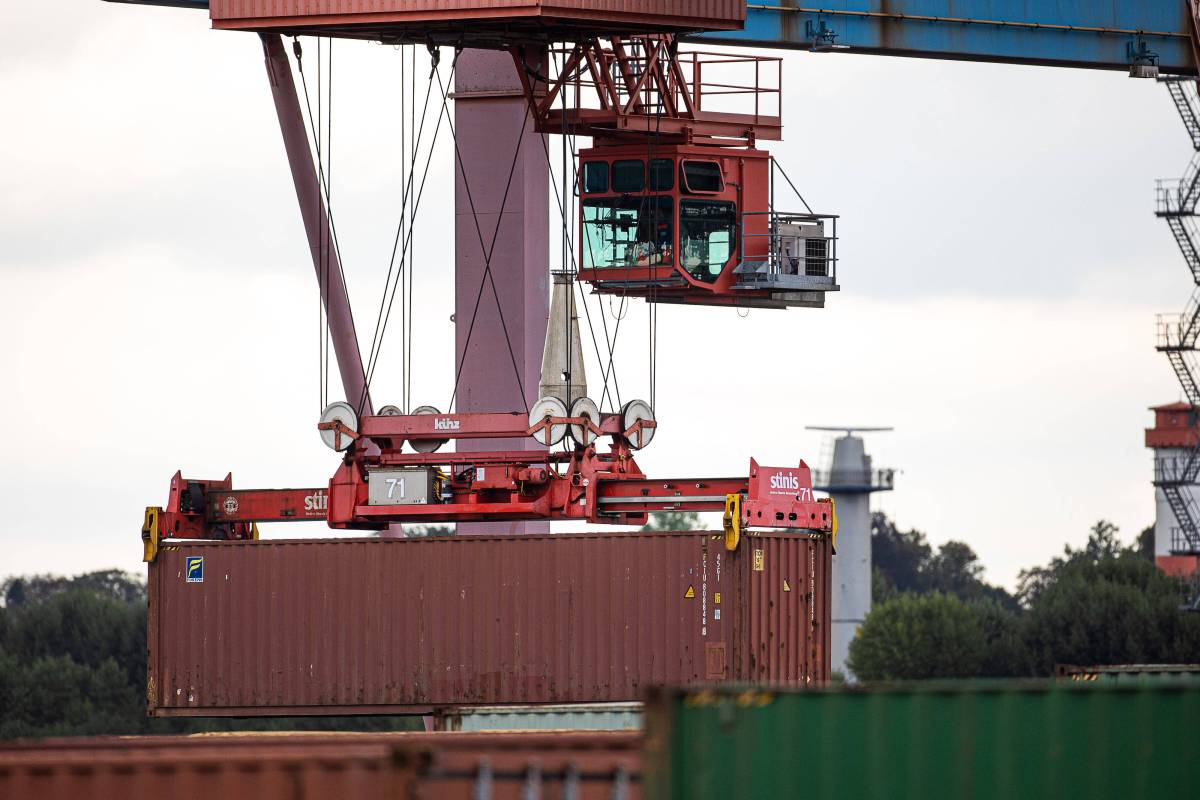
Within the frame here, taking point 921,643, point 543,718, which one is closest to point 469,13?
point 543,718

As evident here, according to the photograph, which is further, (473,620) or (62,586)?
(62,586)

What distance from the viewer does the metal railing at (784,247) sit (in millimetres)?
37750

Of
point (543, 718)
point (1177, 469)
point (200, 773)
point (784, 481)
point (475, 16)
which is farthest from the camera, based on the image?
point (1177, 469)

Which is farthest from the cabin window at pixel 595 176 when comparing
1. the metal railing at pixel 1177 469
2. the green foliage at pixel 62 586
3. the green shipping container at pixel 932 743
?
the green foliage at pixel 62 586

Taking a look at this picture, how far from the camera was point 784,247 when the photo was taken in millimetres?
38219

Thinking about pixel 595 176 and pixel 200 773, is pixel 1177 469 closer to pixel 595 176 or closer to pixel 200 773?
pixel 595 176

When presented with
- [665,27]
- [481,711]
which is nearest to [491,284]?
[665,27]

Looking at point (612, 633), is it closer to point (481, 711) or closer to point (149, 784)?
point (481, 711)

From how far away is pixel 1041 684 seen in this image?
13.9 m

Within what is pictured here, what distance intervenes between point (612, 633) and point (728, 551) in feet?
6.44

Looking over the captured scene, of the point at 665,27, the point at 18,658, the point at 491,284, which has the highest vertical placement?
the point at 665,27

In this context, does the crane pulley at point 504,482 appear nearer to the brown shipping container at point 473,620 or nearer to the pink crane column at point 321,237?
the brown shipping container at point 473,620

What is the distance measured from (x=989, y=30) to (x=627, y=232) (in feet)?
30.8

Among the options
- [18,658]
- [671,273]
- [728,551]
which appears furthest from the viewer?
[18,658]
